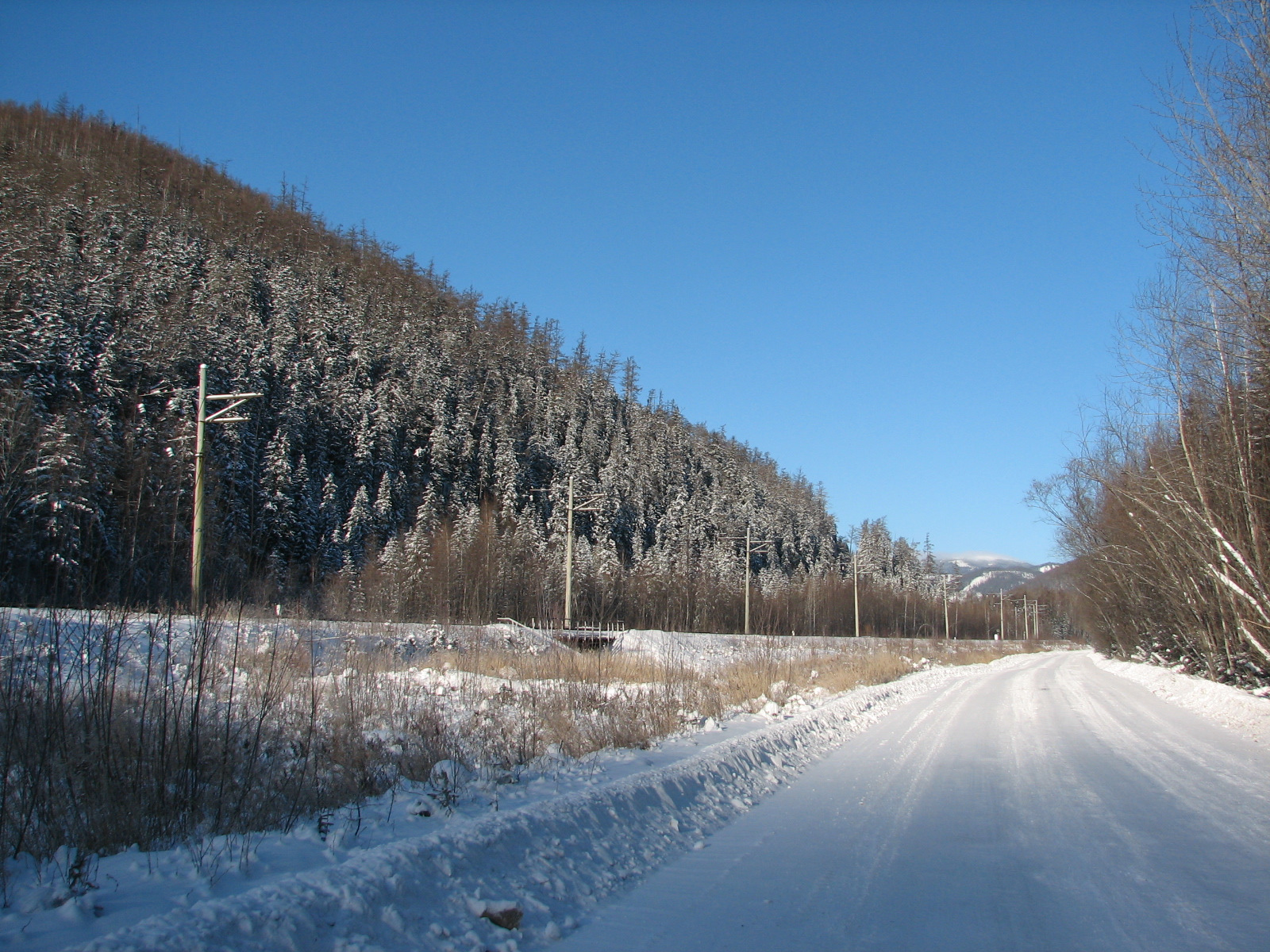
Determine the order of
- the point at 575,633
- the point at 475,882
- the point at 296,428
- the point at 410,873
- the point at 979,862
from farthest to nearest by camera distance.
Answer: the point at 296,428 → the point at 575,633 → the point at 979,862 → the point at 475,882 → the point at 410,873

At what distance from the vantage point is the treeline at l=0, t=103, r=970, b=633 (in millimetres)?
6723

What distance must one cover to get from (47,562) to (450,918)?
3.71 meters

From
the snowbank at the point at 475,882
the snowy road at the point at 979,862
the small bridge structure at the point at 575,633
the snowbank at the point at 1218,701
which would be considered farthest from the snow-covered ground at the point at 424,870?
the snowbank at the point at 1218,701

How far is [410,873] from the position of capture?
401 centimetres

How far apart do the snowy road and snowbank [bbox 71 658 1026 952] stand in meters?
0.28

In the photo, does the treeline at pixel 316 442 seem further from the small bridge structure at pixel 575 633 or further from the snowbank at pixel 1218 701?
the snowbank at pixel 1218 701

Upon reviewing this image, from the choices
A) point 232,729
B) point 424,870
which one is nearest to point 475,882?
point 424,870

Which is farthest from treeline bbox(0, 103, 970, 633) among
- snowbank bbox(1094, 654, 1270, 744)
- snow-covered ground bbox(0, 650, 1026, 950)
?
snowbank bbox(1094, 654, 1270, 744)

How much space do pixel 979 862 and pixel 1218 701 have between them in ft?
47.2

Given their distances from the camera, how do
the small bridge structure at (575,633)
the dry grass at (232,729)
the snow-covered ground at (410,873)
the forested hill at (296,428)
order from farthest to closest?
1. the small bridge structure at (575,633)
2. the forested hill at (296,428)
3. the dry grass at (232,729)
4. the snow-covered ground at (410,873)

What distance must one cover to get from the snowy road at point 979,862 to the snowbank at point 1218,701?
324 cm

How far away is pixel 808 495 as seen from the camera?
149125 millimetres

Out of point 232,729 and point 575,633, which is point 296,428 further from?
point 232,729

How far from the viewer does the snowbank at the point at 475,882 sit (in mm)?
3260
